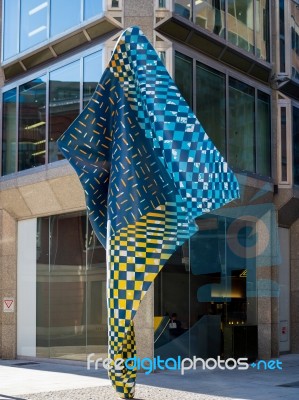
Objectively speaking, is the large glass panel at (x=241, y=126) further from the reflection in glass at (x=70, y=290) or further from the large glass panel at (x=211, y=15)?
the reflection in glass at (x=70, y=290)

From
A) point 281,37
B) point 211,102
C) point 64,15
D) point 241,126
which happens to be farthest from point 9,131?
point 281,37

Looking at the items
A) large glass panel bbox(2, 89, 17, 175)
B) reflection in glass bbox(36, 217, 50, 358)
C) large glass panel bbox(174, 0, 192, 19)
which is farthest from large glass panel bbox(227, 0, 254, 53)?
reflection in glass bbox(36, 217, 50, 358)

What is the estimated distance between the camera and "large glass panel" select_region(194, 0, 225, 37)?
18719mm

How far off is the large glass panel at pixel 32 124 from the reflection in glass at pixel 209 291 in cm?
490

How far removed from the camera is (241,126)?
20.4 metres

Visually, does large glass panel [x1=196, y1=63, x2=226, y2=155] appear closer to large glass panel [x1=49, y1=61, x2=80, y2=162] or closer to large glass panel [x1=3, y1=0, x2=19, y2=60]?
large glass panel [x1=49, y1=61, x2=80, y2=162]

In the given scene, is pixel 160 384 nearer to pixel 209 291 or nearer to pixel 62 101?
pixel 209 291

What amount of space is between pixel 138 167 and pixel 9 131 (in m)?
11.0

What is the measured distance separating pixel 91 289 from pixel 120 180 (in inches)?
337

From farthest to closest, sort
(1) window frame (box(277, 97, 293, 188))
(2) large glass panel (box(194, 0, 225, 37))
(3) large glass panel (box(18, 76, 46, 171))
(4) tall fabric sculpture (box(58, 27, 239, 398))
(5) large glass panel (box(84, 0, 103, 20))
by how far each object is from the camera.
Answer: (1) window frame (box(277, 97, 293, 188)) < (3) large glass panel (box(18, 76, 46, 171)) < (2) large glass panel (box(194, 0, 225, 37)) < (5) large glass panel (box(84, 0, 103, 20)) < (4) tall fabric sculpture (box(58, 27, 239, 398))

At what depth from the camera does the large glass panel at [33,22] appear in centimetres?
2008

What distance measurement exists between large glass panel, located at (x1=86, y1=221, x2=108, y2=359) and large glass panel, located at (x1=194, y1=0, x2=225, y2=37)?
6152 millimetres

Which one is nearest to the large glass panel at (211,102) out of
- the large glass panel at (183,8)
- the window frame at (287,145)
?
the large glass panel at (183,8)

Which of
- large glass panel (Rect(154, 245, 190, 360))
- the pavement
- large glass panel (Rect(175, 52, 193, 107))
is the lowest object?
the pavement
